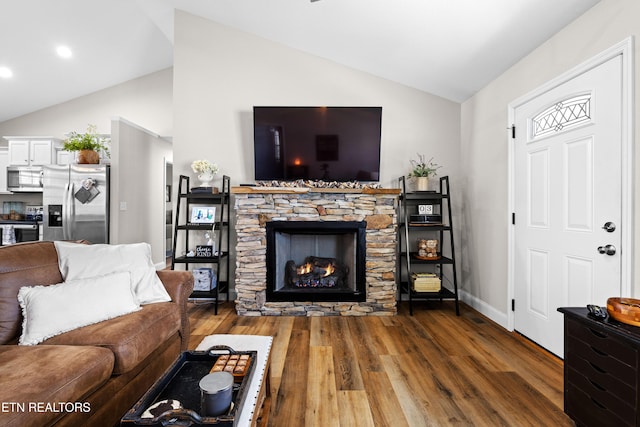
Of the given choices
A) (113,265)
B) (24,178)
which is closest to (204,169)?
(113,265)

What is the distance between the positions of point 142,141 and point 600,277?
5.64 m

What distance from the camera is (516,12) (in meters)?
2.23

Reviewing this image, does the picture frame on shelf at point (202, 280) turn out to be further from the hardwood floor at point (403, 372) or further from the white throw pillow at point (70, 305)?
the white throw pillow at point (70, 305)

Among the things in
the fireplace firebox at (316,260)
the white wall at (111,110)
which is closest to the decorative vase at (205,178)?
the fireplace firebox at (316,260)

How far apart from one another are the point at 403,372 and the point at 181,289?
163 centimetres

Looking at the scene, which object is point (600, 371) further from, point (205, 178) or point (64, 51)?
point (64, 51)

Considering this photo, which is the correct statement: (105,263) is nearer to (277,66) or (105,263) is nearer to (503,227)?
(277,66)

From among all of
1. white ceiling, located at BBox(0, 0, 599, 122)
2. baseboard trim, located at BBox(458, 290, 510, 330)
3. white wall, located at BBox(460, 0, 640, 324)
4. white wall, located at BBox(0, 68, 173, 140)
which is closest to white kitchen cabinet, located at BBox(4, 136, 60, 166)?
white wall, located at BBox(0, 68, 173, 140)

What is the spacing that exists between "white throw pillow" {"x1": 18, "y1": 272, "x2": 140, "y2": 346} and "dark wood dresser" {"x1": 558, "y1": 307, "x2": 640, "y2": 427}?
7.89 ft

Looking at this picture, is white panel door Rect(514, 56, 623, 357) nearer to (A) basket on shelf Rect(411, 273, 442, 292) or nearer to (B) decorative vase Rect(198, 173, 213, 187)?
(A) basket on shelf Rect(411, 273, 442, 292)

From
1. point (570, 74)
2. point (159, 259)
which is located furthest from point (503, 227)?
point (159, 259)

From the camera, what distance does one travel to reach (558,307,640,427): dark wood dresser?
1.31m

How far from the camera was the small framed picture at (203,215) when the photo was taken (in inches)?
141

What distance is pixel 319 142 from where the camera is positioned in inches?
137
